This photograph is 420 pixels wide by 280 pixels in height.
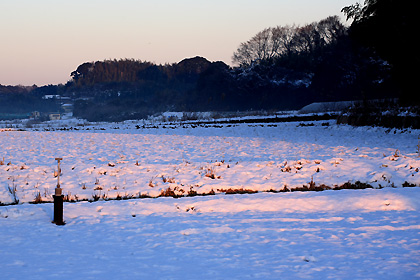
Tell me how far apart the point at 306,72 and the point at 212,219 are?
7222 cm

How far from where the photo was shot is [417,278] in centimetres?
487

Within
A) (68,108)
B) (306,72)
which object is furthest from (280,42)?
(68,108)

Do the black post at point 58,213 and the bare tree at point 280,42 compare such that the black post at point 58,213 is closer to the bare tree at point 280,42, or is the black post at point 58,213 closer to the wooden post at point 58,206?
the wooden post at point 58,206

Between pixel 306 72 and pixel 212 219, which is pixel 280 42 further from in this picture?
pixel 212 219

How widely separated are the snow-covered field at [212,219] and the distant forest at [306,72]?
13735 mm

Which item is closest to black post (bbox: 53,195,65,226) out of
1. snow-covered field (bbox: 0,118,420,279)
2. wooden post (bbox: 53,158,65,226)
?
wooden post (bbox: 53,158,65,226)

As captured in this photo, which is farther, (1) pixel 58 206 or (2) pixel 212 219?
(2) pixel 212 219

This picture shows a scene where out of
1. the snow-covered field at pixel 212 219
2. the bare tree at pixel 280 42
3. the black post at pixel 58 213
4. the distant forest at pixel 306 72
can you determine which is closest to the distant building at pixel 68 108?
the distant forest at pixel 306 72

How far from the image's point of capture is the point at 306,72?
76062 millimetres

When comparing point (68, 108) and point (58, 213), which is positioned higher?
point (68, 108)

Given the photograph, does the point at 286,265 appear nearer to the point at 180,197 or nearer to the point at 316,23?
the point at 180,197

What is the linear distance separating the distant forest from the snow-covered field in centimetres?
1374

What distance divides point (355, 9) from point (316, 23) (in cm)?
6425

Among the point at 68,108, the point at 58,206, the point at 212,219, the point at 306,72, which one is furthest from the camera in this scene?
the point at 68,108
